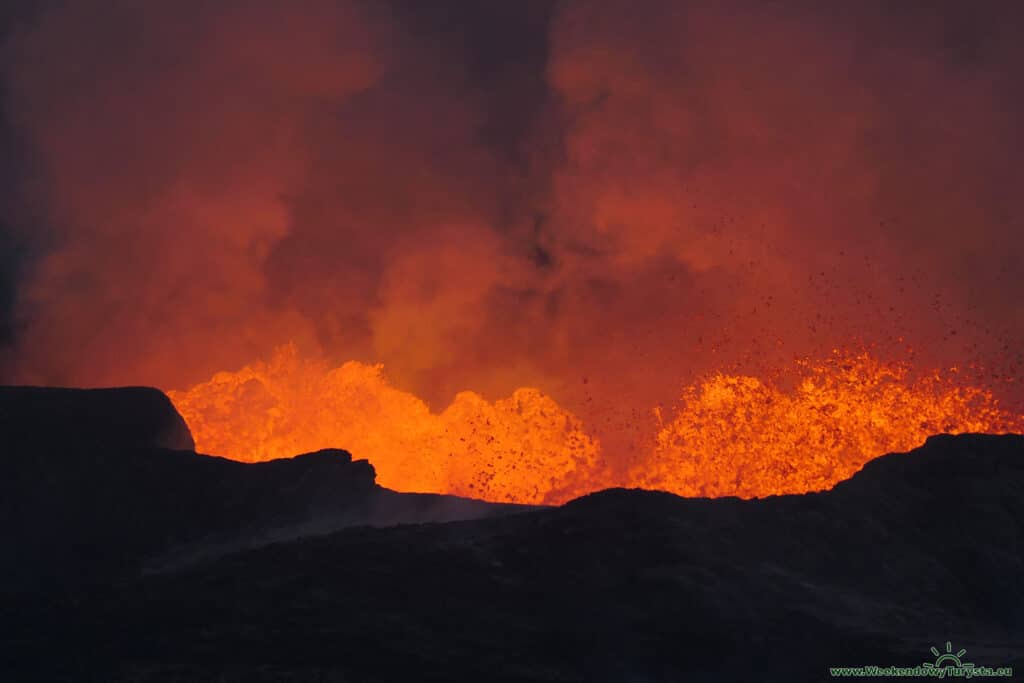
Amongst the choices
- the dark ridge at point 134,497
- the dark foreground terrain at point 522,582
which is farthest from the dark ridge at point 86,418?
the dark foreground terrain at point 522,582

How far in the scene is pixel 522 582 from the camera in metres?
37.3

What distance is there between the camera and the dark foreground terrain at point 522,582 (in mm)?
33250

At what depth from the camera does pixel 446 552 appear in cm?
3856

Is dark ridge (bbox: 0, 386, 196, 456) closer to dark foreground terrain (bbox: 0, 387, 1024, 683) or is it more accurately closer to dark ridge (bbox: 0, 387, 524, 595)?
dark ridge (bbox: 0, 387, 524, 595)

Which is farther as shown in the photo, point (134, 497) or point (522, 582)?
point (134, 497)

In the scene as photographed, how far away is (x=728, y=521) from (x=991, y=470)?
12.6 m

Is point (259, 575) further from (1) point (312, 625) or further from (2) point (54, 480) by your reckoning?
(2) point (54, 480)

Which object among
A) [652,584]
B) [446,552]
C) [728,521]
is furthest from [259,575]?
[728,521]

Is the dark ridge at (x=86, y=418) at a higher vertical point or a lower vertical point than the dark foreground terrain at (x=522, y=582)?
higher

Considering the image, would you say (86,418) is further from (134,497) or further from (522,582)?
(522,582)

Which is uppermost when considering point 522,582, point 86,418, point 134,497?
point 86,418

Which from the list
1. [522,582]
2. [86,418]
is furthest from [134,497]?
[522,582]

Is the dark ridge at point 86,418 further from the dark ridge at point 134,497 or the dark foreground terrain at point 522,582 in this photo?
the dark foreground terrain at point 522,582

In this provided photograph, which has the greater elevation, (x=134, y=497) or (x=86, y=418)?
(x=86, y=418)
